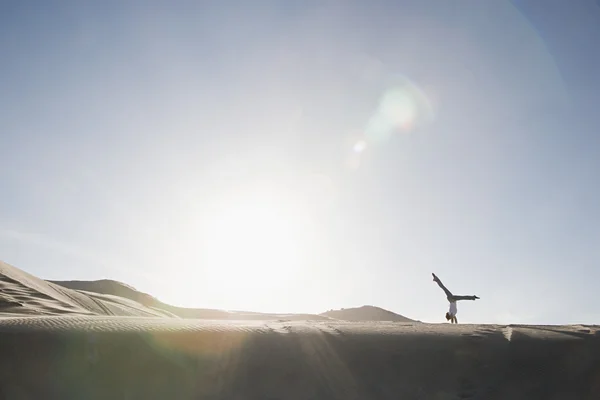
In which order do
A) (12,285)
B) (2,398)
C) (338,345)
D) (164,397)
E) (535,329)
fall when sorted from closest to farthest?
(2,398) < (164,397) < (338,345) < (535,329) < (12,285)

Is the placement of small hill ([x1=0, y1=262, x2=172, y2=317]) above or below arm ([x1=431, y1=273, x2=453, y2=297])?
below

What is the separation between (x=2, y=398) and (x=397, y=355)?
1.78 meters

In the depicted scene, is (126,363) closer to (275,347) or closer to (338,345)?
(275,347)

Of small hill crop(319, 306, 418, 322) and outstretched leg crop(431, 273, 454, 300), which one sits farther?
small hill crop(319, 306, 418, 322)

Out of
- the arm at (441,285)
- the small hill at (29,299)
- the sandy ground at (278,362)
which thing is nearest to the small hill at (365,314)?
the arm at (441,285)

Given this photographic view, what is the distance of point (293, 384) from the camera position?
73.8 inches

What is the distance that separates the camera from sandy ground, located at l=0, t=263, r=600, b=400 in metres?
1.75

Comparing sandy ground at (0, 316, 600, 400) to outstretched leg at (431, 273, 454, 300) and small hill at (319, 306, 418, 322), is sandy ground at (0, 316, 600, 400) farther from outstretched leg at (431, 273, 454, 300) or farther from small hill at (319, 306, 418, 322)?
small hill at (319, 306, 418, 322)

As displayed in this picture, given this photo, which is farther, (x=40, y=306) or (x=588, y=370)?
(x=40, y=306)

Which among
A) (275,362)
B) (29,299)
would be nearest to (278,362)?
(275,362)

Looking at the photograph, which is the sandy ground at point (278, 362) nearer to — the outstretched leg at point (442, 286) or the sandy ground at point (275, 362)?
the sandy ground at point (275, 362)

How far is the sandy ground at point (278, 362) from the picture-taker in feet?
5.74

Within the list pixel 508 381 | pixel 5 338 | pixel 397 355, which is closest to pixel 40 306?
pixel 5 338

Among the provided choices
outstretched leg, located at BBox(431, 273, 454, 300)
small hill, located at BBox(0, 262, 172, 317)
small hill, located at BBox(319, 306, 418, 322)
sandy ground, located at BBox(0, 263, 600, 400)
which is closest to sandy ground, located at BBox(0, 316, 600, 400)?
sandy ground, located at BBox(0, 263, 600, 400)
